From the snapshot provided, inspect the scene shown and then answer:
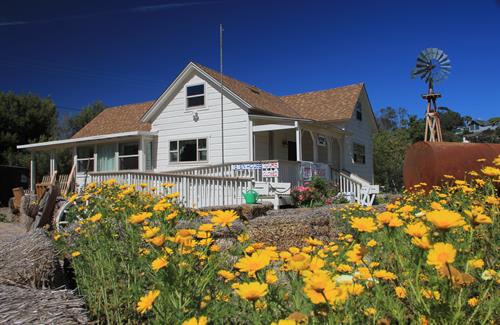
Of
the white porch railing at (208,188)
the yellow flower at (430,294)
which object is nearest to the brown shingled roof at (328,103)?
the white porch railing at (208,188)

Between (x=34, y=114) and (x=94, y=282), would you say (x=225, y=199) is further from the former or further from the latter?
(x=34, y=114)

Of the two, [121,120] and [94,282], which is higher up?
[121,120]

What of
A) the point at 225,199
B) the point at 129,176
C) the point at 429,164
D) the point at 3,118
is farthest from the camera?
the point at 3,118

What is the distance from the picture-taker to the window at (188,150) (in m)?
16.9

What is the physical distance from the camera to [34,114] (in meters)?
30.6

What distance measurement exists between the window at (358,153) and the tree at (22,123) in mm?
22044

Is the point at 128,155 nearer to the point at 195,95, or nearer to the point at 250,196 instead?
the point at 195,95

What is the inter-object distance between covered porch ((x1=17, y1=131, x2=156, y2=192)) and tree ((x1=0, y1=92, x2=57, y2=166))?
397 inches

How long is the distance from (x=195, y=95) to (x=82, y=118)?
88.6 ft

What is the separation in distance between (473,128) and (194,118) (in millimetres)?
70182

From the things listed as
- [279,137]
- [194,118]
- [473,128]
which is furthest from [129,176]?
[473,128]

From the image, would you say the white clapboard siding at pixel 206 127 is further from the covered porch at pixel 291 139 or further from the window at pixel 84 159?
the window at pixel 84 159

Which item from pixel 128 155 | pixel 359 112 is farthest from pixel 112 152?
pixel 359 112

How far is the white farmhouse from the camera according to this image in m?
14.5
